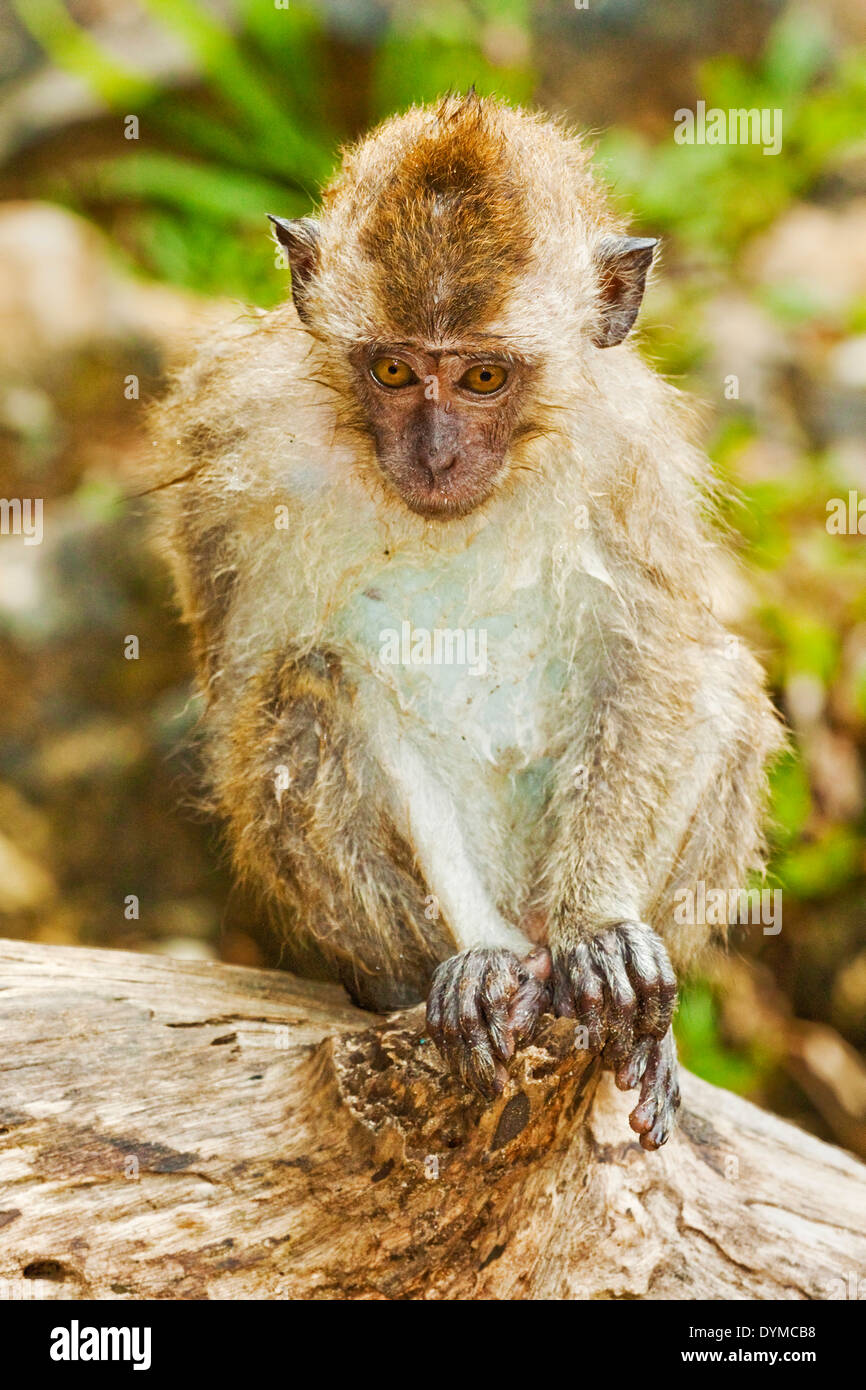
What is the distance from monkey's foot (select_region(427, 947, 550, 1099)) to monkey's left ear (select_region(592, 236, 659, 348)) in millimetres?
1866

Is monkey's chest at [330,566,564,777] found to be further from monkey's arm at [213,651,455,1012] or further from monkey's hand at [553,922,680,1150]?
monkey's hand at [553,922,680,1150]

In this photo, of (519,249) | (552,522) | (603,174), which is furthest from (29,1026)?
(603,174)

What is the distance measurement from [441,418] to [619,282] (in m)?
0.76

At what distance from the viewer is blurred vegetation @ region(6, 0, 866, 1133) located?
24.3 feet

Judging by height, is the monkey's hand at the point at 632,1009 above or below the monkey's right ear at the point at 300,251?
below

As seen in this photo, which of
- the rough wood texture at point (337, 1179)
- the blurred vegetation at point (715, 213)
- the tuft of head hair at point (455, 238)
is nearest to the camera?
the rough wood texture at point (337, 1179)

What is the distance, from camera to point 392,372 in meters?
3.93

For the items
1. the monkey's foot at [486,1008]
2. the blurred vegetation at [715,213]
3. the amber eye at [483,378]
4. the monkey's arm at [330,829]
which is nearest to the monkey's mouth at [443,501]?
the amber eye at [483,378]

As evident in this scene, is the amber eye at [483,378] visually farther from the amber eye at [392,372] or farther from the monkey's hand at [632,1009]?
the monkey's hand at [632,1009]

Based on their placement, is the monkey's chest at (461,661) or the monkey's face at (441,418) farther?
the monkey's chest at (461,661)

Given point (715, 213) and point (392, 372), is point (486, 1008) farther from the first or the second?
point (715, 213)

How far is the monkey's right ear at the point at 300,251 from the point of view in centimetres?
408

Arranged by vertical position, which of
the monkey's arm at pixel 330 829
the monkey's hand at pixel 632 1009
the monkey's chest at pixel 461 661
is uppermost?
the monkey's chest at pixel 461 661

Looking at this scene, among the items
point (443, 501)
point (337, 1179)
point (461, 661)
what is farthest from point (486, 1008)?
point (443, 501)
